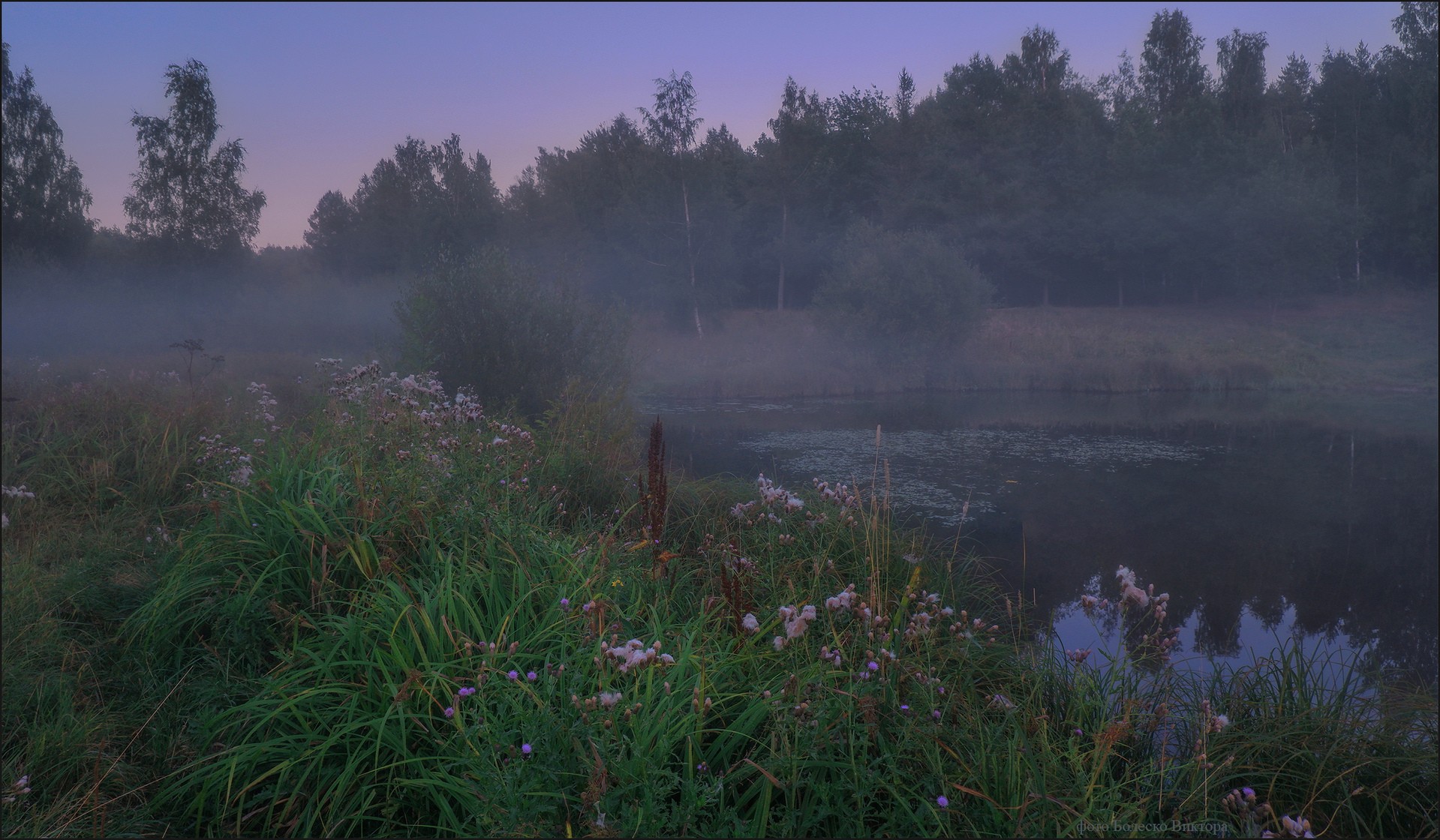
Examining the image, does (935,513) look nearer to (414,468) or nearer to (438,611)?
(414,468)

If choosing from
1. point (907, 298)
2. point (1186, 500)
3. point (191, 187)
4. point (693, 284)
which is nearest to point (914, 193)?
point (907, 298)

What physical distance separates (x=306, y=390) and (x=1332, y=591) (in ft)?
35.2

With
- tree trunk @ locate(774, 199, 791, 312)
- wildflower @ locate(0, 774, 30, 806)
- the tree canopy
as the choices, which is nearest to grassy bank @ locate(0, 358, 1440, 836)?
wildflower @ locate(0, 774, 30, 806)

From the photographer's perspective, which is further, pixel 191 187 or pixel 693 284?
pixel 693 284

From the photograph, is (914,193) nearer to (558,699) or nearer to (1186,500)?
(1186,500)

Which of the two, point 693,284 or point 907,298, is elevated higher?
point 693,284

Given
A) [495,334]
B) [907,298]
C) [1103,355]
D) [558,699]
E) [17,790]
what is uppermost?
[907,298]

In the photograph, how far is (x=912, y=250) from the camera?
26.6 m

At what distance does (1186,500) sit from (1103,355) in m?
19.9

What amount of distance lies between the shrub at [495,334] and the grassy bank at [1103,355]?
2575 mm

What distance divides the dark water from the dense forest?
2833 mm

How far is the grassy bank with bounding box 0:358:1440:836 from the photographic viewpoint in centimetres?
211

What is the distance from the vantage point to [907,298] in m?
25.5

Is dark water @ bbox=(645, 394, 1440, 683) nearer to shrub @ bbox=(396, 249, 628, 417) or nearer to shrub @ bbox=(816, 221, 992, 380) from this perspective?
shrub @ bbox=(396, 249, 628, 417)
